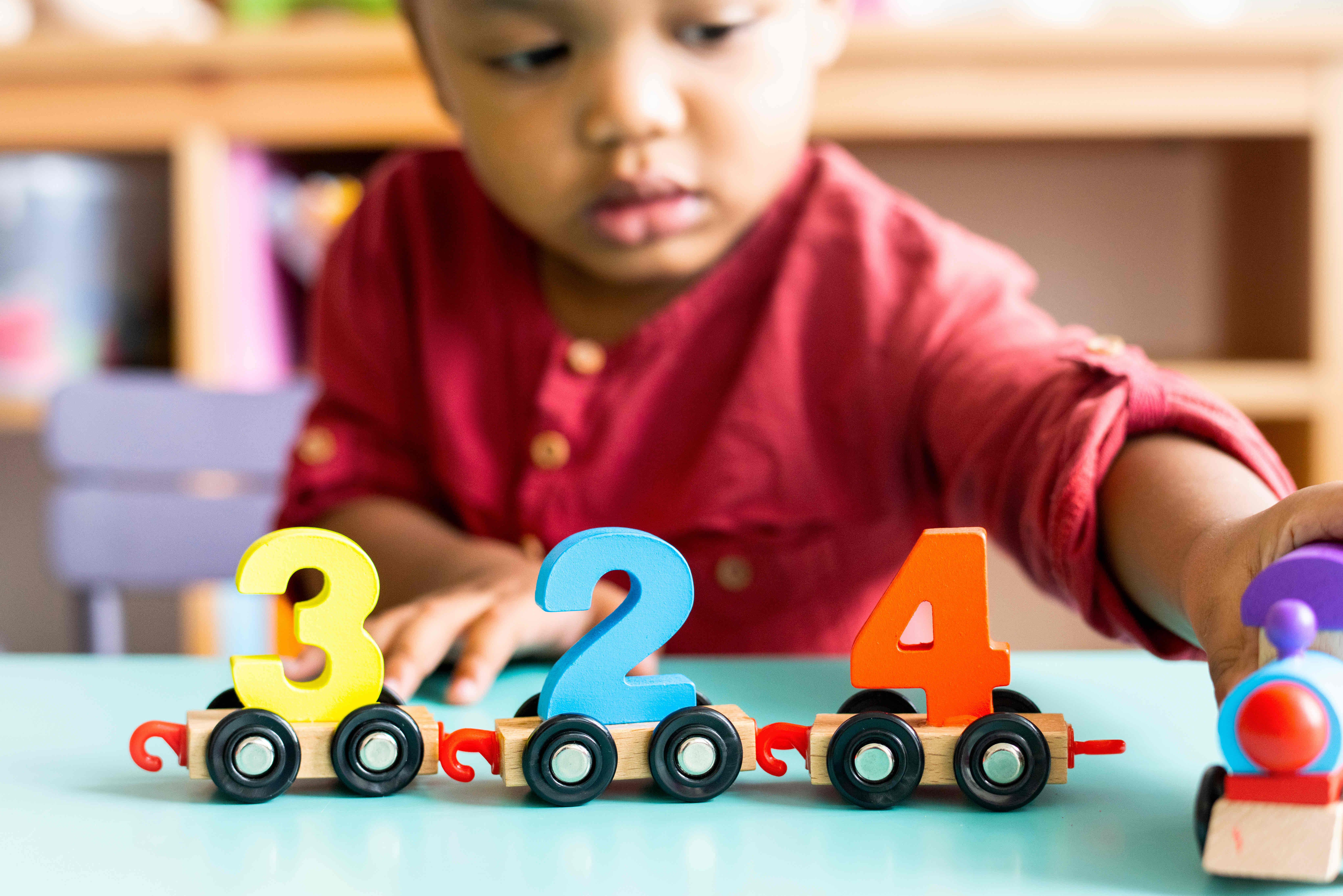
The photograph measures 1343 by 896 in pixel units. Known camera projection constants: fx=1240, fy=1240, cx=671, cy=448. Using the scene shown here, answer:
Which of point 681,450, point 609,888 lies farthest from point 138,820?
point 681,450

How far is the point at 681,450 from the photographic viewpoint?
2.60 ft

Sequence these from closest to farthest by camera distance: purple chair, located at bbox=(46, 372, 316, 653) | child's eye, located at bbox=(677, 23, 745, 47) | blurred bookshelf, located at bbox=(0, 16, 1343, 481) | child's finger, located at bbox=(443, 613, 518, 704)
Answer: child's finger, located at bbox=(443, 613, 518, 704) → child's eye, located at bbox=(677, 23, 745, 47) → purple chair, located at bbox=(46, 372, 316, 653) → blurred bookshelf, located at bbox=(0, 16, 1343, 481)

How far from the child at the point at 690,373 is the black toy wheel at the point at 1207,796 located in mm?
147

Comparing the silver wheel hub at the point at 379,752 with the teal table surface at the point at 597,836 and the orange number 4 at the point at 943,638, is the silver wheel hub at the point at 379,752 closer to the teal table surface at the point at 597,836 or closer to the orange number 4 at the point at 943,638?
the teal table surface at the point at 597,836

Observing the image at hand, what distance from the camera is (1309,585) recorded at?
12.7 inches

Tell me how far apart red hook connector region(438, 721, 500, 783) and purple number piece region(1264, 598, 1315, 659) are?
0.72 ft

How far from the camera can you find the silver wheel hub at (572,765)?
369 millimetres

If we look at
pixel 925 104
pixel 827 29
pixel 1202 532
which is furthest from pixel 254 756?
pixel 925 104

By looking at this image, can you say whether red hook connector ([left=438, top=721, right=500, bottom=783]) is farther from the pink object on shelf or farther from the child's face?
the pink object on shelf

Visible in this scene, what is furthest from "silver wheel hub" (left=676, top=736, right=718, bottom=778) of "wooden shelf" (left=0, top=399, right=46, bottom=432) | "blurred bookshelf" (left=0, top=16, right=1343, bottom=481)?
"wooden shelf" (left=0, top=399, right=46, bottom=432)

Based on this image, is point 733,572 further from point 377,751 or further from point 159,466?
point 159,466

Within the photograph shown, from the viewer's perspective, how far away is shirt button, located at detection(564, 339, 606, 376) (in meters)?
0.79

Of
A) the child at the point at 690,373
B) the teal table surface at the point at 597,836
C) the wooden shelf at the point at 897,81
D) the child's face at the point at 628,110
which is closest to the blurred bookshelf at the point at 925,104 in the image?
the wooden shelf at the point at 897,81

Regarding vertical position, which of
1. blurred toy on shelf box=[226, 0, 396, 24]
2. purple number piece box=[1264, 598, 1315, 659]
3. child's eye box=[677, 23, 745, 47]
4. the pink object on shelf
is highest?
blurred toy on shelf box=[226, 0, 396, 24]
